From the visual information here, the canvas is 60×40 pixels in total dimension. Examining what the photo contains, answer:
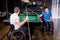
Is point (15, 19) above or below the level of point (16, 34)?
above

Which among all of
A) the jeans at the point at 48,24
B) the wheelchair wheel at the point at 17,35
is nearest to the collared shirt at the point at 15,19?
the wheelchair wheel at the point at 17,35

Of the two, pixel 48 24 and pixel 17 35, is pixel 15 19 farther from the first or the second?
pixel 48 24

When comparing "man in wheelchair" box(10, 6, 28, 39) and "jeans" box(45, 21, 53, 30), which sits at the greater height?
"man in wheelchair" box(10, 6, 28, 39)

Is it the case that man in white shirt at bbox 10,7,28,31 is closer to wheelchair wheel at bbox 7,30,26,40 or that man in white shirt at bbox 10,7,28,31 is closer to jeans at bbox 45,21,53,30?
wheelchair wheel at bbox 7,30,26,40

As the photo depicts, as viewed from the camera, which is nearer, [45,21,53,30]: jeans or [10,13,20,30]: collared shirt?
[10,13,20,30]: collared shirt

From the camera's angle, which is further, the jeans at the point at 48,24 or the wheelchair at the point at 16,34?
the jeans at the point at 48,24

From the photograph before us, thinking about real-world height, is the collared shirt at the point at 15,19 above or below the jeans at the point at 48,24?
above

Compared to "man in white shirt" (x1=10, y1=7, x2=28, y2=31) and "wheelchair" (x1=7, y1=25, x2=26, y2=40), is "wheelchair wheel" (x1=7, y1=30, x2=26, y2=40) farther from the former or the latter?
"man in white shirt" (x1=10, y1=7, x2=28, y2=31)

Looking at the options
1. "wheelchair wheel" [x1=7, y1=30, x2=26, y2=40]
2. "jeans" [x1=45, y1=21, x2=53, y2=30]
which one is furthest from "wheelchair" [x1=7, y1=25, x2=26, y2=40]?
"jeans" [x1=45, y1=21, x2=53, y2=30]

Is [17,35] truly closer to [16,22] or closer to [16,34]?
[16,34]

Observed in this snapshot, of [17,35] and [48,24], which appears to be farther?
[48,24]

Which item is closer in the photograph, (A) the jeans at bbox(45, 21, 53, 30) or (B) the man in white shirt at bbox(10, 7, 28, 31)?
(B) the man in white shirt at bbox(10, 7, 28, 31)

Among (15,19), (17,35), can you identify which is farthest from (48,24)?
(15,19)

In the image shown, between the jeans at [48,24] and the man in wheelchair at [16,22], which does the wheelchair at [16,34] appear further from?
the jeans at [48,24]
